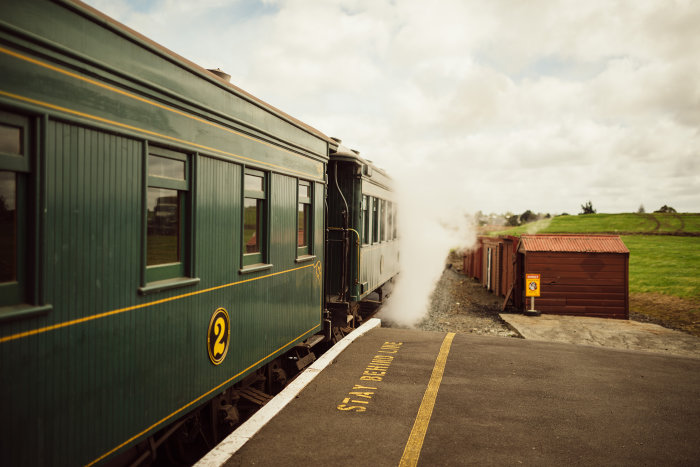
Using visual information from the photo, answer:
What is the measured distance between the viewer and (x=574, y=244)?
13508mm

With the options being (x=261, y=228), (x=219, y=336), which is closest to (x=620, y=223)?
(x=261, y=228)

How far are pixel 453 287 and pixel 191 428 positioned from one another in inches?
719

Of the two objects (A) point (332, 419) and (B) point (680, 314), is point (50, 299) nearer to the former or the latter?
(A) point (332, 419)

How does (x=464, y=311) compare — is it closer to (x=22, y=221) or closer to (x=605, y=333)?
(x=605, y=333)

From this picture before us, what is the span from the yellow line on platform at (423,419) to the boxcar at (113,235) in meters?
1.76

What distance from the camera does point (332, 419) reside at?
4.74 metres

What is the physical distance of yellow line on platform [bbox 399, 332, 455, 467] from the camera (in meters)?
3.99

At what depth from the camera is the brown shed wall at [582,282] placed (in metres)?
13.2

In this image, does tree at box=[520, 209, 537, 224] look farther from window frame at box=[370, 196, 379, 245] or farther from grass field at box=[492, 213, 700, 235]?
window frame at box=[370, 196, 379, 245]

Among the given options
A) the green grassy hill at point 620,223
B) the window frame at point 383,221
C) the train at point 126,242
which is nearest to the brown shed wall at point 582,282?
the window frame at point 383,221

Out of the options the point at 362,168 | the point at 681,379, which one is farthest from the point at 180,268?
the point at 681,379

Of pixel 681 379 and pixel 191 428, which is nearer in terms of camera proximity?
pixel 191 428

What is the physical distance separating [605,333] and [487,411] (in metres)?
7.93

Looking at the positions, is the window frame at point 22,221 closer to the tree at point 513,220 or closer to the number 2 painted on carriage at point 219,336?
the number 2 painted on carriage at point 219,336
